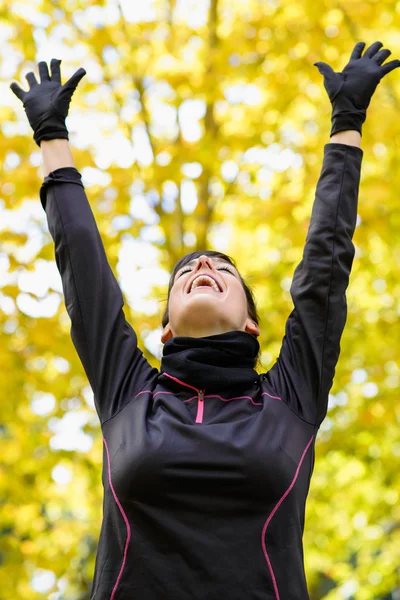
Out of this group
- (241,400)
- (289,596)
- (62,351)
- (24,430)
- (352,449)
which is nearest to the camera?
(289,596)

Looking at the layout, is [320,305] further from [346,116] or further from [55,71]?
[55,71]

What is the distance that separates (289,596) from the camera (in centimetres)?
153

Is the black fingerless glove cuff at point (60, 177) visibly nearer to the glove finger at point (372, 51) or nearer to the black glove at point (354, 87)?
the black glove at point (354, 87)

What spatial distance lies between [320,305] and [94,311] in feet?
1.75

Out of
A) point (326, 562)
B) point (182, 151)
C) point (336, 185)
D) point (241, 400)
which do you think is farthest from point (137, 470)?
point (326, 562)

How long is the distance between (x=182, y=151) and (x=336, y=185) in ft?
9.70

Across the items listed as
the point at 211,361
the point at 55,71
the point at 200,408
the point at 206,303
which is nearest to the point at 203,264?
the point at 206,303

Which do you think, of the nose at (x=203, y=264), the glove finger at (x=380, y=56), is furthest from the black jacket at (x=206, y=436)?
the glove finger at (x=380, y=56)

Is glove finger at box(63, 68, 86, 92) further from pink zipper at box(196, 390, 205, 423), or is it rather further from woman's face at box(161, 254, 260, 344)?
pink zipper at box(196, 390, 205, 423)

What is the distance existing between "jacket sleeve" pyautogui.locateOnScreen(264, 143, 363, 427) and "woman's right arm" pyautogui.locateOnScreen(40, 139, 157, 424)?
35 centimetres

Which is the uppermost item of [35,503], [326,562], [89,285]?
[89,285]

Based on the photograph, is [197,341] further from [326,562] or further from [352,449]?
[326,562]

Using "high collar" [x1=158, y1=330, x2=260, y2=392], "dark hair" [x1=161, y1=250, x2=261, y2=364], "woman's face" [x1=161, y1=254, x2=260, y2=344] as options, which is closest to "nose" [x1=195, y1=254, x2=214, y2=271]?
"woman's face" [x1=161, y1=254, x2=260, y2=344]

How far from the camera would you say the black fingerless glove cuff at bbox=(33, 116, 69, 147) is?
2.00 meters
